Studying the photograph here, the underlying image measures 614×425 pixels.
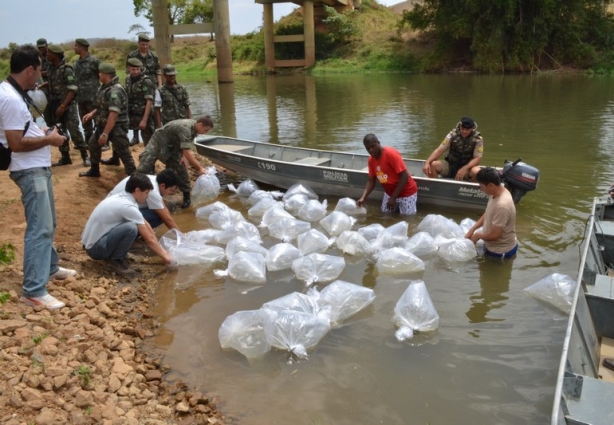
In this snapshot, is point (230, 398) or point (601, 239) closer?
point (230, 398)

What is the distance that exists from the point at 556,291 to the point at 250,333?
111 inches

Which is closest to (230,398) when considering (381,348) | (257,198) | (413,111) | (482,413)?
(381,348)

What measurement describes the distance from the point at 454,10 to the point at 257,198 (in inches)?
A: 1085

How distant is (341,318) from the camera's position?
454cm

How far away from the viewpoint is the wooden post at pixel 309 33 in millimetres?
36875

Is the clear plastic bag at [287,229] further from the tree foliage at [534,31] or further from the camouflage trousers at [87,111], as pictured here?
the tree foliage at [534,31]

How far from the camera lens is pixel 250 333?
160 inches

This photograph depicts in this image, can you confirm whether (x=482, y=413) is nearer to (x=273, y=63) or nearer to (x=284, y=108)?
(x=284, y=108)

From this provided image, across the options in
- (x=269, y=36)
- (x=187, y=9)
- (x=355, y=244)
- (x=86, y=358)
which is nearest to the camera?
(x=86, y=358)

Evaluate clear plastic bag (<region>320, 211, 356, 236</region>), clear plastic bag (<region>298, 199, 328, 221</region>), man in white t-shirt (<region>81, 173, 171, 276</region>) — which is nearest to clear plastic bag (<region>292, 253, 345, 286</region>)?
clear plastic bag (<region>320, 211, 356, 236</region>)

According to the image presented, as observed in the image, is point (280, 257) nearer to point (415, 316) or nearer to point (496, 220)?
point (415, 316)

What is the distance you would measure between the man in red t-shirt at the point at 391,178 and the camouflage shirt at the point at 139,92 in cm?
374

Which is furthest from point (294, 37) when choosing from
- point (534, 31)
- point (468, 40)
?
point (534, 31)

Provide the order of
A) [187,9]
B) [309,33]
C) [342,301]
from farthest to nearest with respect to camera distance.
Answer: [187,9], [309,33], [342,301]
